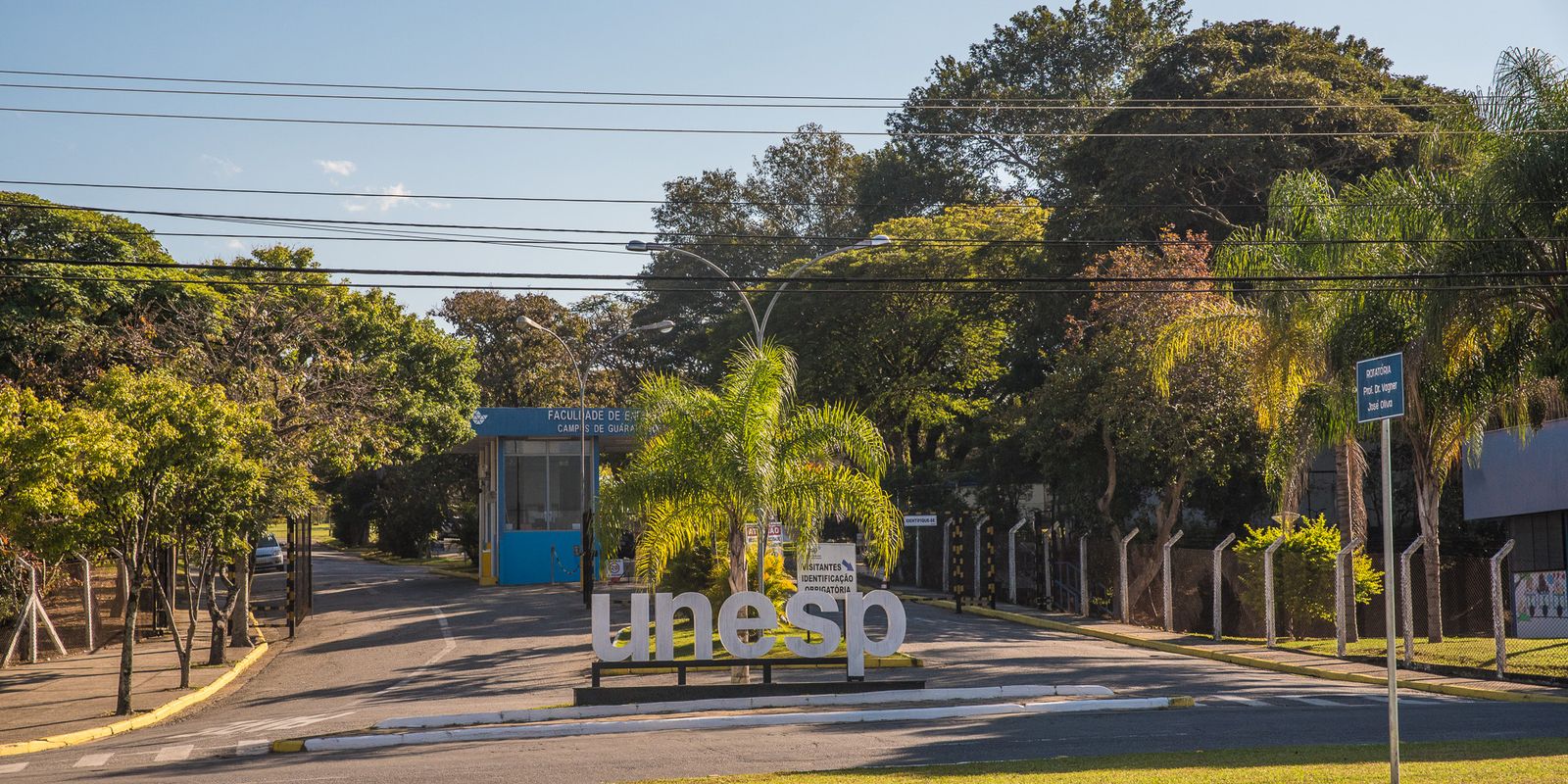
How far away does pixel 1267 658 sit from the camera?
22.7m

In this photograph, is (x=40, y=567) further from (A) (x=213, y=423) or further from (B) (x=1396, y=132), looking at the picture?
(B) (x=1396, y=132)

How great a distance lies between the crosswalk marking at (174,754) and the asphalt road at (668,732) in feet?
0.10

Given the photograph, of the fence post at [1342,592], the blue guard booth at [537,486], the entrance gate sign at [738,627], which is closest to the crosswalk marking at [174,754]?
the entrance gate sign at [738,627]

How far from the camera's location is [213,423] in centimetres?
2036

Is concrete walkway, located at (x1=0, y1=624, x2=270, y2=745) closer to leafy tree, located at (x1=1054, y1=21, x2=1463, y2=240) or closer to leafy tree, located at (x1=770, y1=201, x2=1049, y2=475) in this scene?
leafy tree, located at (x1=770, y1=201, x2=1049, y2=475)

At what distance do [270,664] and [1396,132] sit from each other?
1219 inches

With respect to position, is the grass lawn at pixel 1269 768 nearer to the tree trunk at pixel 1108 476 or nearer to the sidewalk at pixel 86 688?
the sidewalk at pixel 86 688

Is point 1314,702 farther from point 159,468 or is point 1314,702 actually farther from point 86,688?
point 86,688

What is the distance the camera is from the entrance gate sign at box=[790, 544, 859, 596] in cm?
2245

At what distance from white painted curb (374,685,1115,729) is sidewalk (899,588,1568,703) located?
4.82 meters

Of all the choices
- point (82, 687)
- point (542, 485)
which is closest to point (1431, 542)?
point (82, 687)

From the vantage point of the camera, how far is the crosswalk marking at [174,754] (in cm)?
1470

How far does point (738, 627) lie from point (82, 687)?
11.9 metres

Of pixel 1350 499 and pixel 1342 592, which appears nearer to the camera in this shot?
pixel 1342 592
